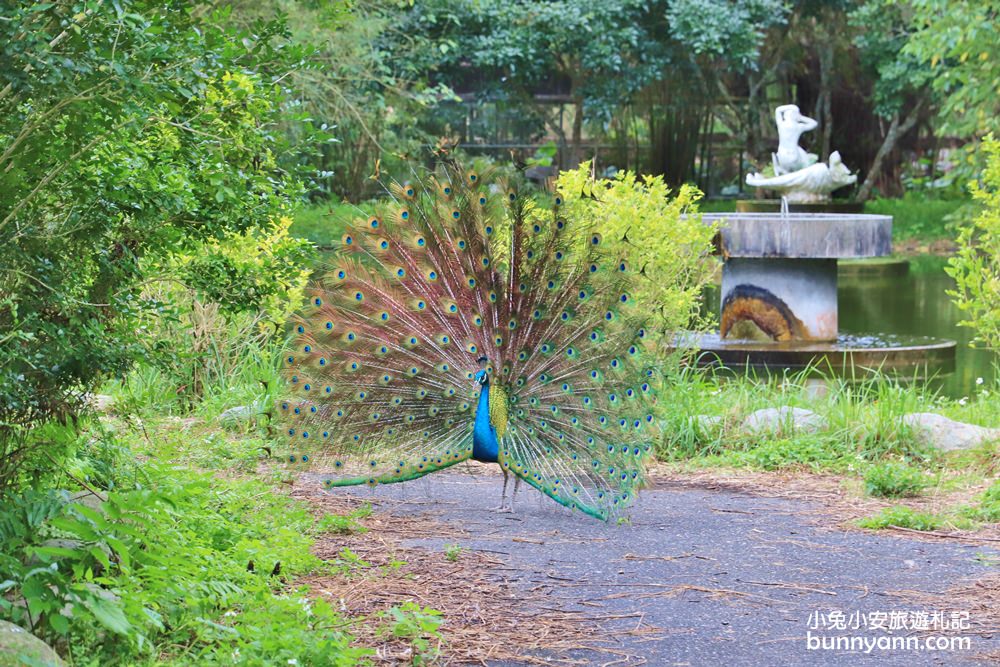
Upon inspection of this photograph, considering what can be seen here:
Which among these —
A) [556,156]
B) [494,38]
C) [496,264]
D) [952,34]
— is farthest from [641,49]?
[496,264]

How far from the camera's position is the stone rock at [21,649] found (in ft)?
10.5

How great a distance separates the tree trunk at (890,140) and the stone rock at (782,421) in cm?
2173

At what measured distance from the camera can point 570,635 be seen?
455 cm

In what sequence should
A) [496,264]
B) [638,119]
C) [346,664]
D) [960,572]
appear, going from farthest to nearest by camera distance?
[638,119], [496,264], [960,572], [346,664]

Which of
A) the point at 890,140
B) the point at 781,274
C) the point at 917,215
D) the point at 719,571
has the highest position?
the point at 890,140

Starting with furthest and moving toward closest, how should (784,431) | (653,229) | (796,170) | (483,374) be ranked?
(796,170), (653,229), (784,431), (483,374)

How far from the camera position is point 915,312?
17.6 metres

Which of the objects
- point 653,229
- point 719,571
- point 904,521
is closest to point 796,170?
point 653,229

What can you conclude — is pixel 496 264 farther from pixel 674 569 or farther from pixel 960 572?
pixel 960 572

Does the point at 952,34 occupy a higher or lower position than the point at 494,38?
lower

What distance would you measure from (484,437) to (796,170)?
44.4 ft

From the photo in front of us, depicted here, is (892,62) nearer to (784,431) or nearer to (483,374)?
(784,431)

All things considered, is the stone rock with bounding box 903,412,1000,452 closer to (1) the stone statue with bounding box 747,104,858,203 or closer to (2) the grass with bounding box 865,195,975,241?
(1) the stone statue with bounding box 747,104,858,203

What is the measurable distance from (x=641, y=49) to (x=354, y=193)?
6.96 metres
